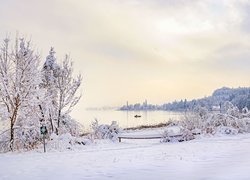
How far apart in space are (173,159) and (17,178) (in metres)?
6.42

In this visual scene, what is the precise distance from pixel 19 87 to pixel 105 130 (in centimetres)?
1168

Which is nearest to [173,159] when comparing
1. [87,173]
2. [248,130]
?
[87,173]

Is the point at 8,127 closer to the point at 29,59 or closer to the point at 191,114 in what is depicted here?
the point at 29,59

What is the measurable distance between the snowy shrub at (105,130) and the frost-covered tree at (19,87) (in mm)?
9161

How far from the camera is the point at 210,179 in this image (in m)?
10.6

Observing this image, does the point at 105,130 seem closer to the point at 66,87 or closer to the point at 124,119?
the point at 66,87

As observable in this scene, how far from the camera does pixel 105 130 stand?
1314 inches

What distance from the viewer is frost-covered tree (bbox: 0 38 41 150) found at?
2342 centimetres

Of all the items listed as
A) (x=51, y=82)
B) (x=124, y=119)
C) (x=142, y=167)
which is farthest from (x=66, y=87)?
(x=124, y=119)

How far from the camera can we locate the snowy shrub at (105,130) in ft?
108

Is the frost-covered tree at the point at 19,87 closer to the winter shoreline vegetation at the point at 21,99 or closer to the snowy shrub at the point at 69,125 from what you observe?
the winter shoreline vegetation at the point at 21,99

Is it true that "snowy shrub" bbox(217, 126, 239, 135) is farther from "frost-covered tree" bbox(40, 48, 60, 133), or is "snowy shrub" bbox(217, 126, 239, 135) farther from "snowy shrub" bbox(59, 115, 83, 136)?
"frost-covered tree" bbox(40, 48, 60, 133)

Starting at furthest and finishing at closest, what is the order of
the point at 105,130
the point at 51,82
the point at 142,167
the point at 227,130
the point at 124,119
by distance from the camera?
1. the point at 124,119
2. the point at 105,130
3. the point at 51,82
4. the point at 227,130
5. the point at 142,167

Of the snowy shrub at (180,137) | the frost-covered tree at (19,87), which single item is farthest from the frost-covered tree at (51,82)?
the snowy shrub at (180,137)
